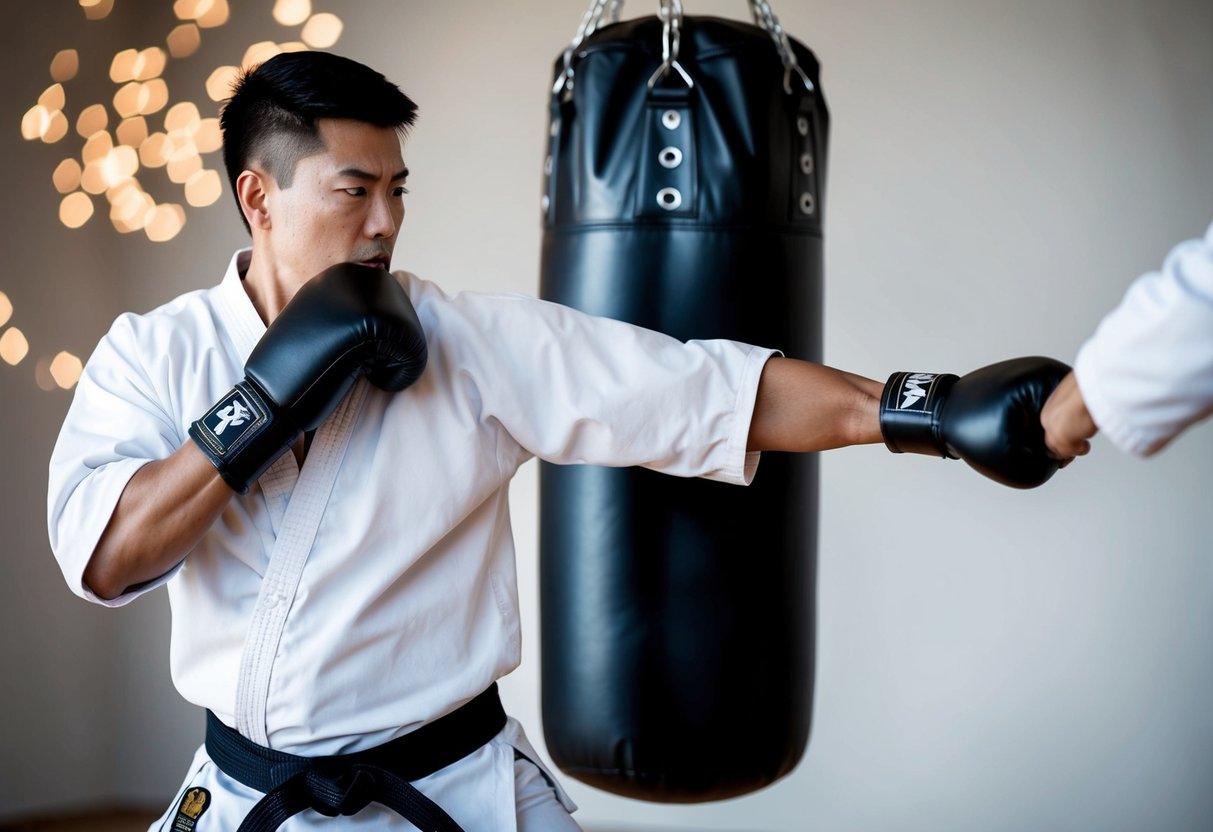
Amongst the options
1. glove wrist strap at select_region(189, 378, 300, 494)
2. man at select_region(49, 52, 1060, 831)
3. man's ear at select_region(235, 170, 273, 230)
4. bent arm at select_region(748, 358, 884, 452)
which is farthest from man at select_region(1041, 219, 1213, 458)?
man's ear at select_region(235, 170, 273, 230)

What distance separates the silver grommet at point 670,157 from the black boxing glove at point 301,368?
23.9 inches

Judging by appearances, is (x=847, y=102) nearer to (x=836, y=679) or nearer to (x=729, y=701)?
(x=836, y=679)

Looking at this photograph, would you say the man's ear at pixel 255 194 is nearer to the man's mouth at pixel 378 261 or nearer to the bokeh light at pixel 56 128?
the man's mouth at pixel 378 261

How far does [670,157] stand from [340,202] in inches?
22.5

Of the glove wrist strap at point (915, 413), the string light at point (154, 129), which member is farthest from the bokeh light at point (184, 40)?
the glove wrist strap at point (915, 413)

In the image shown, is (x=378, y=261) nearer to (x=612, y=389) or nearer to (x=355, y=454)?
(x=355, y=454)

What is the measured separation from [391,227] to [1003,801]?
2545mm

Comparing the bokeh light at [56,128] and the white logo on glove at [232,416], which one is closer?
the white logo on glove at [232,416]

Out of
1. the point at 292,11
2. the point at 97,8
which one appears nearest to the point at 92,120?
the point at 97,8

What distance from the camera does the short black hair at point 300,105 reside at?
176 centimetres

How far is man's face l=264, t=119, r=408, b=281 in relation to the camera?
175cm

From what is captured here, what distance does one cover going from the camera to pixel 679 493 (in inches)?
78.0

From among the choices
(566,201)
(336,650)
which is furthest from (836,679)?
(336,650)

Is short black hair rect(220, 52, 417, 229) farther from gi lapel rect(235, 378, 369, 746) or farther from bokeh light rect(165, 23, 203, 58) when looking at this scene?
bokeh light rect(165, 23, 203, 58)
